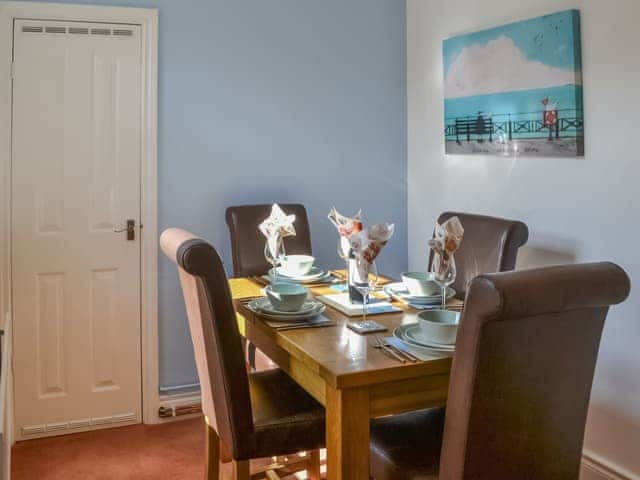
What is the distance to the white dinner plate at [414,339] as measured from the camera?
73.9 inches

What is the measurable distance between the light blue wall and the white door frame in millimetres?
56

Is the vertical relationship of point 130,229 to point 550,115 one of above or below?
below

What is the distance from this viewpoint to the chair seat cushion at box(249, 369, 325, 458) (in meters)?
2.06

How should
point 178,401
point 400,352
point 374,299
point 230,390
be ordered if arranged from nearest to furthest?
point 400,352 < point 230,390 < point 374,299 < point 178,401

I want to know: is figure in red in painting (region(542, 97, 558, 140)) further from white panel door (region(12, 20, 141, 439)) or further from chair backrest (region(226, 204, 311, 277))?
white panel door (region(12, 20, 141, 439))

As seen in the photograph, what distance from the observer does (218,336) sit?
6.46 feet

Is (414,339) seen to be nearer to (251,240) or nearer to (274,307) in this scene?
(274,307)

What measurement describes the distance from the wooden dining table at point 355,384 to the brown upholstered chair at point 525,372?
0.57 ft

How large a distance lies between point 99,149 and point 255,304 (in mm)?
1395

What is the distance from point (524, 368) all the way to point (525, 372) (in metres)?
0.01

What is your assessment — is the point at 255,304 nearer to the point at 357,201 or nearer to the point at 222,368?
the point at 222,368

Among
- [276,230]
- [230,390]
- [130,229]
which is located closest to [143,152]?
[130,229]

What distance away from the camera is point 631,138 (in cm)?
250

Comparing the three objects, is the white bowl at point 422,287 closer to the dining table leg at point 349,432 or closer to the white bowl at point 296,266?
the white bowl at point 296,266
